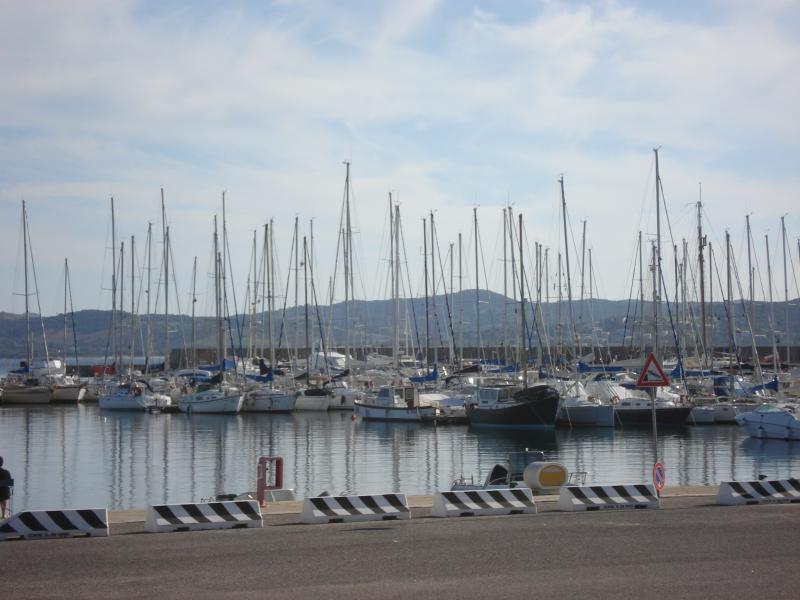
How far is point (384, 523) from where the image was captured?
62.3 feet

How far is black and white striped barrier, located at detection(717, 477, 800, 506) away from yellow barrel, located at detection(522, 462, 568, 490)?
12.8 feet

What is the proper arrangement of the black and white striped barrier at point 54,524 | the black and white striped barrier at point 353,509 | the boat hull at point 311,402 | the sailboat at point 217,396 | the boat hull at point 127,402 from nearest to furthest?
the black and white striped barrier at point 54,524 < the black and white striped barrier at point 353,509 < the sailboat at point 217,396 < the boat hull at point 311,402 < the boat hull at point 127,402

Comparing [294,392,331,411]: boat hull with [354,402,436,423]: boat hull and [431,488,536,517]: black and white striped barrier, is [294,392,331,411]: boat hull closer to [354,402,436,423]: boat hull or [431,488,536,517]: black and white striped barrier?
[354,402,436,423]: boat hull

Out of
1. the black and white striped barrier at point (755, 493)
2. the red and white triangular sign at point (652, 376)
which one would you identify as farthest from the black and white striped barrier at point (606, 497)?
the red and white triangular sign at point (652, 376)

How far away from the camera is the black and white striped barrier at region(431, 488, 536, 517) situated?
65.3 ft

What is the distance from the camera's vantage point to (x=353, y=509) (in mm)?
19391

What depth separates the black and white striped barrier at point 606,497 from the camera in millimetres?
20719

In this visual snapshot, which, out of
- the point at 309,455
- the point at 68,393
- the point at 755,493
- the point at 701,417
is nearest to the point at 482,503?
the point at 755,493

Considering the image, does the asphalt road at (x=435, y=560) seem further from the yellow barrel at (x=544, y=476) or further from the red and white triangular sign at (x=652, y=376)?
the yellow barrel at (x=544, y=476)

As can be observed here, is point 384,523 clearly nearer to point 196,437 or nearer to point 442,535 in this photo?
point 442,535

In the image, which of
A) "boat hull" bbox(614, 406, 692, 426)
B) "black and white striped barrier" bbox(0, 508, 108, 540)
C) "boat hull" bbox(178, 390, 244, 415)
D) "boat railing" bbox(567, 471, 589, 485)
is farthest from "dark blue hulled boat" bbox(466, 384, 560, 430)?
"black and white striped barrier" bbox(0, 508, 108, 540)

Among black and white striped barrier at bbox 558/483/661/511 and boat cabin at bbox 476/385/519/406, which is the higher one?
boat cabin at bbox 476/385/519/406

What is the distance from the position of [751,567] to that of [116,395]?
69.8 m

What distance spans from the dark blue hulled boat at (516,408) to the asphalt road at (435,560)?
38.1 m
